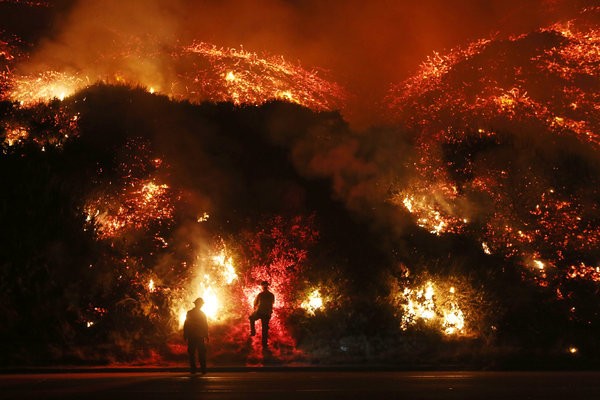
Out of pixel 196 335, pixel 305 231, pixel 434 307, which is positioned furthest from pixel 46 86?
pixel 434 307

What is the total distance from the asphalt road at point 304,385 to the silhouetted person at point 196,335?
425mm

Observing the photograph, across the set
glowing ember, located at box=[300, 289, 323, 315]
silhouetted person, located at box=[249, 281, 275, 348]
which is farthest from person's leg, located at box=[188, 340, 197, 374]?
glowing ember, located at box=[300, 289, 323, 315]

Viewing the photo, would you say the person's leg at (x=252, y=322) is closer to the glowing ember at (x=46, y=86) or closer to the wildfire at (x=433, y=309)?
the wildfire at (x=433, y=309)

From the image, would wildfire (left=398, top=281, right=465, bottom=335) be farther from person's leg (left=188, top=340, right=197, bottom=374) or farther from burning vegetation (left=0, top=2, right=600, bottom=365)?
person's leg (left=188, top=340, right=197, bottom=374)

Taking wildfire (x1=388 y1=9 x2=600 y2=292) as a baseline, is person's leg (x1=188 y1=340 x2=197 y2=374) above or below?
below

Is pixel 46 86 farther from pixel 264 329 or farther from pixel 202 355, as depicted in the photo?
pixel 202 355

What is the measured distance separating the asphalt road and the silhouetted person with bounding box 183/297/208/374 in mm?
425

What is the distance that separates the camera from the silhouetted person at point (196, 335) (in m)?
17.0

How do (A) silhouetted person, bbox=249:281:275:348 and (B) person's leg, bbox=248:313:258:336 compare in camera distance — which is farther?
(B) person's leg, bbox=248:313:258:336

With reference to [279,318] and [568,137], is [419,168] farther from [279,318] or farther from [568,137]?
[279,318]

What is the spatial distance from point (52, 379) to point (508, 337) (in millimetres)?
12321

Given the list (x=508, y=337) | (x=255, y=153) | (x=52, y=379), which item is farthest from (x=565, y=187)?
(x=52, y=379)

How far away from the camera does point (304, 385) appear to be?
1383 centimetres

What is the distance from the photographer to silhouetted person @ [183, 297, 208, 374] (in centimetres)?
1702
